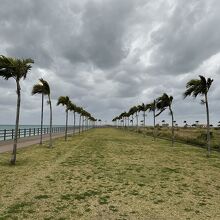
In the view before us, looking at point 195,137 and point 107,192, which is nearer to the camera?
point 107,192

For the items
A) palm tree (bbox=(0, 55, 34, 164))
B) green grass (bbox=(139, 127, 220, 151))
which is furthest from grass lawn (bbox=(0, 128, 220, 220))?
green grass (bbox=(139, 127, 220, 151))

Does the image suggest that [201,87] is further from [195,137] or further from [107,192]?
[195,137]

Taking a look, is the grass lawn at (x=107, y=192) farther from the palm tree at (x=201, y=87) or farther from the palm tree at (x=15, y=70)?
the palm tree at (x=201, y=87)

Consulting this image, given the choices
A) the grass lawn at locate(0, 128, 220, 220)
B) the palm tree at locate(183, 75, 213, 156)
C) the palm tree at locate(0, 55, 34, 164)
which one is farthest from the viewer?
the palm tree at locate(183, 75, 213, 156)

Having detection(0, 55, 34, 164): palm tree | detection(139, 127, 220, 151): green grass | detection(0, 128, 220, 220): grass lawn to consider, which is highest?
detection(0, 55, 34, 164): palm tree

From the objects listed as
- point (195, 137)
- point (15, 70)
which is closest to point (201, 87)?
point (15, 70)

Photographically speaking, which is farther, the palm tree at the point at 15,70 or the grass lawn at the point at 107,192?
the palm tree at the point at 15,70

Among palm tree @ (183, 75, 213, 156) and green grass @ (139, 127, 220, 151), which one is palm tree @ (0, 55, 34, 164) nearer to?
palm tree @ (183, 75, 213, 156)

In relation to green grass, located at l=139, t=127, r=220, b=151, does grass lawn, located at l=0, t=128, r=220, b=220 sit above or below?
below

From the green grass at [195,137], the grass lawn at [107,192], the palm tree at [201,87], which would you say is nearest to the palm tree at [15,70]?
the grass lawn at [107,192]

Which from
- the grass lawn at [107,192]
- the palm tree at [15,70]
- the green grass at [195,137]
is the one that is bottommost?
the grass lawn at [107,192]

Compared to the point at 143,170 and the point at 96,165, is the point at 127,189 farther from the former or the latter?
the point at 96,165

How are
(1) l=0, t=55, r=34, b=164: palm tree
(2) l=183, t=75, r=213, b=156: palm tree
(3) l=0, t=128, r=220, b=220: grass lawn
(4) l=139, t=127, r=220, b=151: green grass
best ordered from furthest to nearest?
1. (4) l=139, t=127, r=220, b=151: green grass
2. (2) l=183, t=75, r=213, b=156: palm tree
3. (1) l=0, t=55, r=34, b=164: palm tree
4. (3) l=0, t=128, r=220, b=220: grass lawn

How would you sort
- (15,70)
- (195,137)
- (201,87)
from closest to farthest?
(15,70), (201,87), (195,137)
